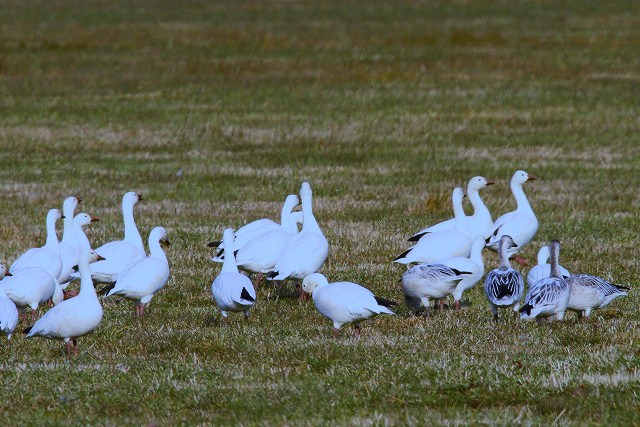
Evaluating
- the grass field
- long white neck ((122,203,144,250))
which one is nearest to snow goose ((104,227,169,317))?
the grass field

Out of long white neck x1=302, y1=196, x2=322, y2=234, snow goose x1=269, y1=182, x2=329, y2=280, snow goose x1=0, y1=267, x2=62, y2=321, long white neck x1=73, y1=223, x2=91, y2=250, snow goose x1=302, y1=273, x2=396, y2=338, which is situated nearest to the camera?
snow goose x1=302, y1=273, x2=396, y2=338

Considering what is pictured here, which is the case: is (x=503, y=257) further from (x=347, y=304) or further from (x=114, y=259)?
(x=114, y=259)

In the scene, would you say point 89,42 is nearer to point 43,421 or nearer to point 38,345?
point 38,345

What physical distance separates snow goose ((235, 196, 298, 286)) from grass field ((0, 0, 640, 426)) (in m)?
0.36

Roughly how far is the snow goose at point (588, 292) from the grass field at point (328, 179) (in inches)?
9.7

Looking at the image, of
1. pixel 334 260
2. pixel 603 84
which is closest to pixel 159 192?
pixel 334 260

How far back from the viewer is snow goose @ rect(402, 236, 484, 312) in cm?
1048

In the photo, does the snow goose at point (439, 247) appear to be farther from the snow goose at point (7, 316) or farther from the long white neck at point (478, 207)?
the snow goose at point (7, 316)

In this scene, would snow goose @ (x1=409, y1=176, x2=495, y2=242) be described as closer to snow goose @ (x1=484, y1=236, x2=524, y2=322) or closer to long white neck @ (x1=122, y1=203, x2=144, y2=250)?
snow goose @ (x1=484, y1=236, x2=524, y2=322)

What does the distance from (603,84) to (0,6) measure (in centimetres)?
4200

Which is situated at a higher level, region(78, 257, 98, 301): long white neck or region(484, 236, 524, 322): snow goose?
region(78, 257, 98, 301): long white neck

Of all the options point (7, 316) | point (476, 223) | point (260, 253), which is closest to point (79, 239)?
point (260, 253)

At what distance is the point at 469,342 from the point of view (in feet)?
30.7

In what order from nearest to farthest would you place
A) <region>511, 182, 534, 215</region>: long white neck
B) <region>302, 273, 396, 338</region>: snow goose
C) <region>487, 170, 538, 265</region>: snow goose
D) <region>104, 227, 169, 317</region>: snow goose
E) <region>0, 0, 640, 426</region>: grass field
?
<region>0, 0, 640, 426</region>: grass field
<region>302, 273, 396, 338</region>: snow goose
<region>104, 227, 169, 317</region>: snow goose
<region>487, 170, 538, 265</region>: snow goose
<region>511, 182, 534, 215</region>: long white neck
